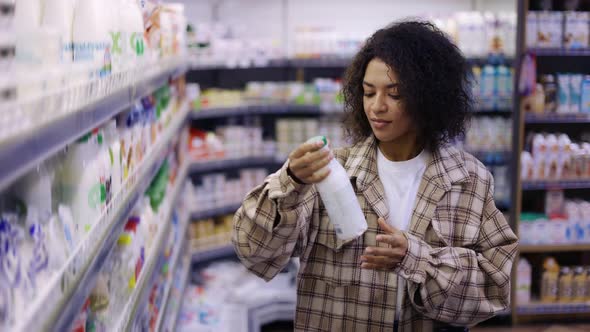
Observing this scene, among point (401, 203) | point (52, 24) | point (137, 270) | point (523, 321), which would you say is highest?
point (52, 24)

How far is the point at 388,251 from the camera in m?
1.59

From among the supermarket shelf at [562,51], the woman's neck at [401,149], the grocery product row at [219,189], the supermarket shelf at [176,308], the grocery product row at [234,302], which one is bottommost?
the grocery product row at [234,302]

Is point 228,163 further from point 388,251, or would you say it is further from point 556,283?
point 388,251

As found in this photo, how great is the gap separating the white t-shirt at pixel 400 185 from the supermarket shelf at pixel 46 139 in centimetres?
77

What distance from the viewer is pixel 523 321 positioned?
4.47 m

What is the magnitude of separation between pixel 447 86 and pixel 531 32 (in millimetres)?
2617

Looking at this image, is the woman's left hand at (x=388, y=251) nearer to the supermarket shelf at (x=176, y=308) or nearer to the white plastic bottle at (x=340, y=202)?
the white plastic bottle at (x=340, y=202)

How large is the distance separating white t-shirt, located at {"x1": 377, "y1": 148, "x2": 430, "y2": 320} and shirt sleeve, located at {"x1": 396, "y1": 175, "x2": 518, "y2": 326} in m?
0.14

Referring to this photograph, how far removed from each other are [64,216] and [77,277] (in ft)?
0.43

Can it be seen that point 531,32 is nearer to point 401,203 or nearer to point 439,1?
point 439,1

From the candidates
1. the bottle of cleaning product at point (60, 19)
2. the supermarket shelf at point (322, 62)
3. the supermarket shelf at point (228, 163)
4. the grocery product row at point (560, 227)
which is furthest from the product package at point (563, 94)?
the bottle of cleaning product at point (60, 19)

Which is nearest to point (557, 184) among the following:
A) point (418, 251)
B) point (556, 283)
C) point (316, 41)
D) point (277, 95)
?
point (556, 283)

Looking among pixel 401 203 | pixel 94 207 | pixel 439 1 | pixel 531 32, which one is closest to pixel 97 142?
pixel 94 207

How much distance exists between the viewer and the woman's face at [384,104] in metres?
1.76
